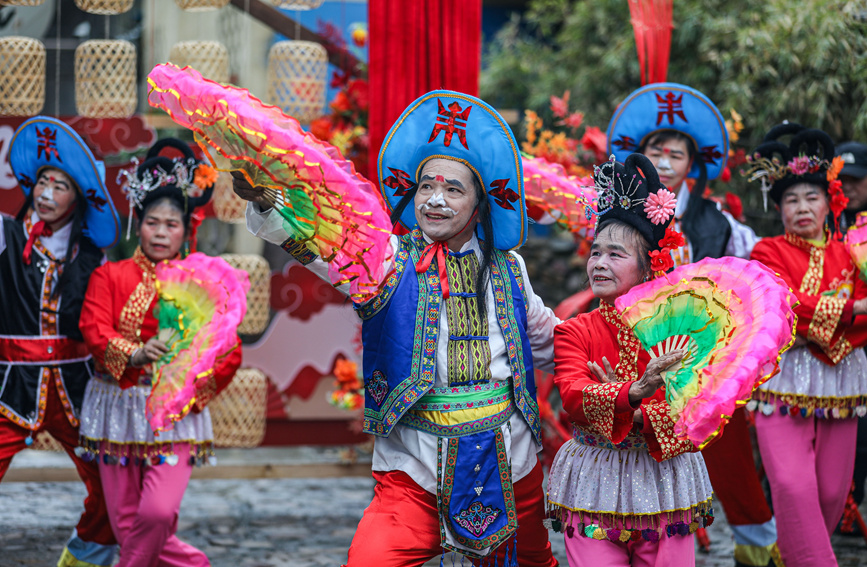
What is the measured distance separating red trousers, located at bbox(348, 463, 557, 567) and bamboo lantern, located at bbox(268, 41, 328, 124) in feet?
11.5

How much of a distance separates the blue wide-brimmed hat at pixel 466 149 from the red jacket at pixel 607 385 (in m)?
0.49

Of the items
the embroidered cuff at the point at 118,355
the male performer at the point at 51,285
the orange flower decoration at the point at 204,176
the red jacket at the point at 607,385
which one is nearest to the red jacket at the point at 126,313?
the embroidered cuff at the point at 118,355

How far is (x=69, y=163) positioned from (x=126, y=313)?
29.6 inches

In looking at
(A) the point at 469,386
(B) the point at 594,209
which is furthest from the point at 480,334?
(B) the point at 594,209

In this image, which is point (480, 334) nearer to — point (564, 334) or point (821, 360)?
point (564, 334)

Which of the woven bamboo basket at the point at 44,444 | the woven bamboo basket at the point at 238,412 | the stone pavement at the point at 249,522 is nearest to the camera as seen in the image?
the stone pavement at the point at 249,522

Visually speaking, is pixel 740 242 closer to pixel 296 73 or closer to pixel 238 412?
pixel 296 73

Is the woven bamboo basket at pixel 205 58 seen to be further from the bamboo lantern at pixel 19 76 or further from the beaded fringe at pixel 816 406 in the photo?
the beaded fringe at pixel 816 406

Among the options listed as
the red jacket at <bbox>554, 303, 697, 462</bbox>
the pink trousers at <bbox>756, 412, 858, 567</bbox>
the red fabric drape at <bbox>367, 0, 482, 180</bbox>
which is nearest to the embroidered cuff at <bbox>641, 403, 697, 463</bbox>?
the red jacket at <bbox>554, 303, 697, 462</bbox>

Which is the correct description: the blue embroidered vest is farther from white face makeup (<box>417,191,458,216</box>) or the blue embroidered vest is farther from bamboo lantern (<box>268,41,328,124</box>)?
bamboo lantern (<box>268,41,328,124</box>)

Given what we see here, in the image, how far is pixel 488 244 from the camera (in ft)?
12.6

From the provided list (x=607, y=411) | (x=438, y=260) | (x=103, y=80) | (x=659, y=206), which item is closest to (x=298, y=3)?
(x=103, y=80)

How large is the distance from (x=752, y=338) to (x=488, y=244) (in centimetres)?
110

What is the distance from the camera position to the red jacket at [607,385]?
3270 millimetres
